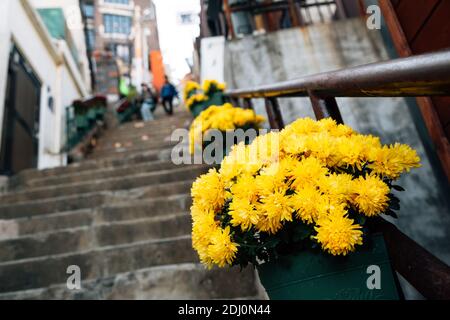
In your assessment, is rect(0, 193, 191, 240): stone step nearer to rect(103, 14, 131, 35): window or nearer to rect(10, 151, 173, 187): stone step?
rect(10, 151, 173, 187): stone step

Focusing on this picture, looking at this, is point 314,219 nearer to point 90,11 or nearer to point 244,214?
point 244,214

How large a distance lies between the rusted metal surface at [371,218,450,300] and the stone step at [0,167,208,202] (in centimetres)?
316

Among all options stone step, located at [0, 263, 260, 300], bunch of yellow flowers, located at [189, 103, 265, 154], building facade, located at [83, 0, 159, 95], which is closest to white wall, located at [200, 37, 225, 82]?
bunch of yellow flowers, located at [189, 103, 265, 154]

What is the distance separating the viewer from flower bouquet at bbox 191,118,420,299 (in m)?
1.08

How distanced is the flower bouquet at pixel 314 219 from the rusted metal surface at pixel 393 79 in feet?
0.68

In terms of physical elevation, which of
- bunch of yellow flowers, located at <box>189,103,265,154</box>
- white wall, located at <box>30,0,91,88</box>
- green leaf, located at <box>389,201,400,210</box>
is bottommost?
green leaf, located at <box>389,201,400,210</box>

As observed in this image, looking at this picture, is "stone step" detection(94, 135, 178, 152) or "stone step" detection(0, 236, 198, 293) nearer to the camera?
"stone step" detection(0, 236, 198, 293)

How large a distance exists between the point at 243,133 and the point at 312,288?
2.66 metres

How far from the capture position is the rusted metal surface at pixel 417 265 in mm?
1052

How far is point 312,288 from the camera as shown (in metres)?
1.09

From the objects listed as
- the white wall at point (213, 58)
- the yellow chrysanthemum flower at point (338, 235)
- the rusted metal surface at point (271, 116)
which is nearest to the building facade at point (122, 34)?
the white wall at point (213, 58)

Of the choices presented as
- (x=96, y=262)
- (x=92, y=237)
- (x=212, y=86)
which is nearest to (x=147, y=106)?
(x=212, y=86)

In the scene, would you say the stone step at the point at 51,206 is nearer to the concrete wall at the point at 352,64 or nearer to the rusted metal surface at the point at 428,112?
the concrete wall at the point at 352,64

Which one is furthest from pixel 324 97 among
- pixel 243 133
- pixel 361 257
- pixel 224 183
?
pixel 243 133
